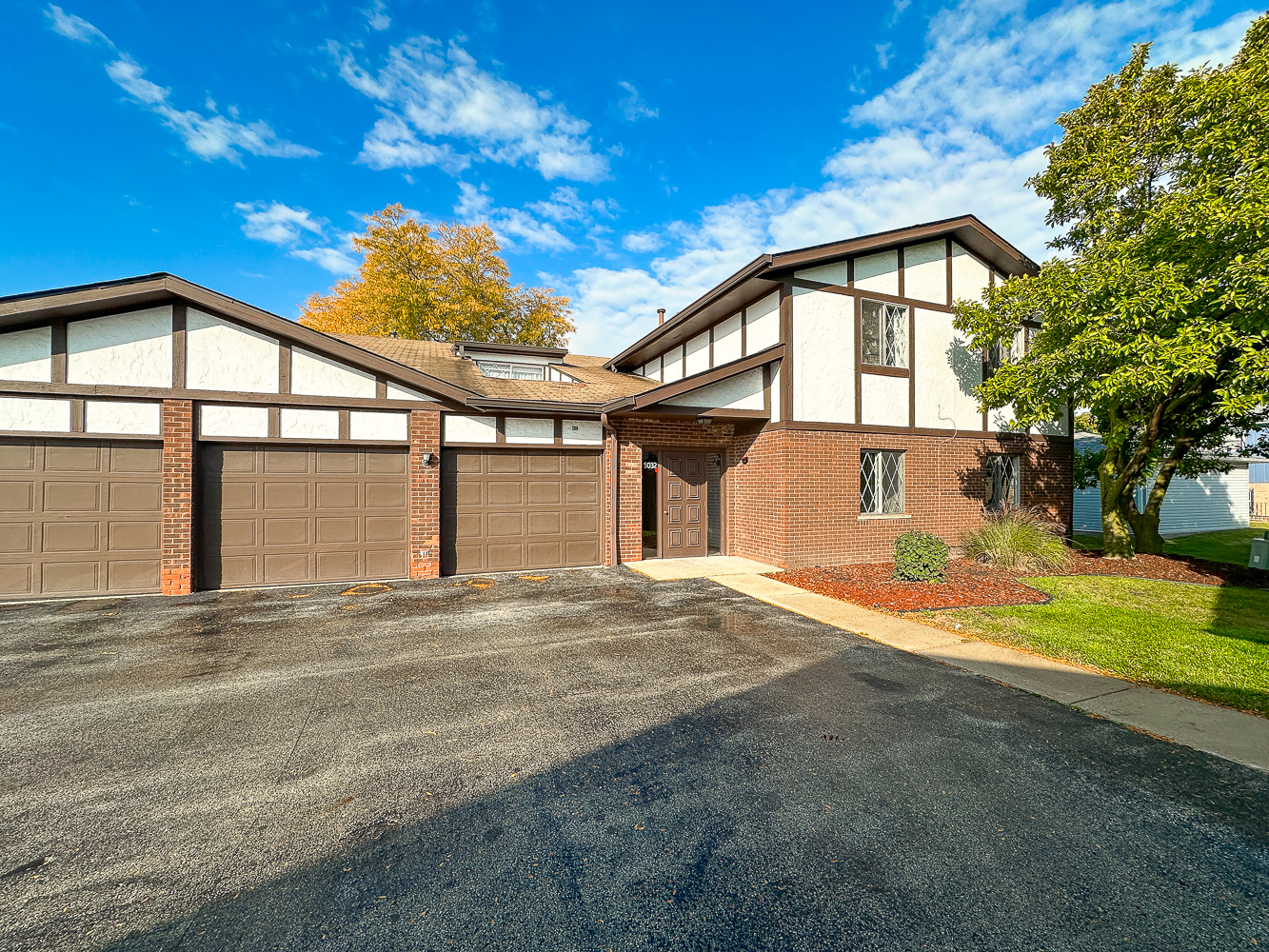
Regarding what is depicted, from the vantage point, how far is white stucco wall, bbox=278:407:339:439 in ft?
29.5

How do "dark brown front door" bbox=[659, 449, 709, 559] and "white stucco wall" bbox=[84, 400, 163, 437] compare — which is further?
"dark brown front door" bbox=[659, 449, 709, 559]

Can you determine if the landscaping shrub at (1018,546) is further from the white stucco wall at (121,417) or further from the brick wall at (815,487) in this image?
the white stucco wall at (121,417)

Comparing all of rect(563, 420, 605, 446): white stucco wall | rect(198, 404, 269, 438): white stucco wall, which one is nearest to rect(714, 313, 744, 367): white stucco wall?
rect(563, 420, 605, 446): white stucco wall

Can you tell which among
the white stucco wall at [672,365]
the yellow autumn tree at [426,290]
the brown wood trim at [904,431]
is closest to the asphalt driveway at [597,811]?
the brown wood trim at [904,431]

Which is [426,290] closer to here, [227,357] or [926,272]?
[227,357]

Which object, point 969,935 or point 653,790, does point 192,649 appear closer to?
point 653,790

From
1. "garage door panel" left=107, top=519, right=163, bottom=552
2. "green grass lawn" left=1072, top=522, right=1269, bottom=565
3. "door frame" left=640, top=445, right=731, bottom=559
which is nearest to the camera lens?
"garage door panel" left=107, top=519, right=163, bottom=552

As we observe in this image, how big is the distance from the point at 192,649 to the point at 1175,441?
17.6 metres

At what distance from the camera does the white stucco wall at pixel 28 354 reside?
783 centimetres

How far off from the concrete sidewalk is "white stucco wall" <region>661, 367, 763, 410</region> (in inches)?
184

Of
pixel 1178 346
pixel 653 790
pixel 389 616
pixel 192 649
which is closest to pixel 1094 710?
pixel 653 790

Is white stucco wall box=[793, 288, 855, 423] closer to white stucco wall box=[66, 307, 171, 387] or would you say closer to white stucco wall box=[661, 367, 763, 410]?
white stucco wall box=[661, 367, 763, 410]

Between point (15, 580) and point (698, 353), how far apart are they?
521 inches

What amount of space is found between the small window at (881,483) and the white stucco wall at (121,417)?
12.6 meters
